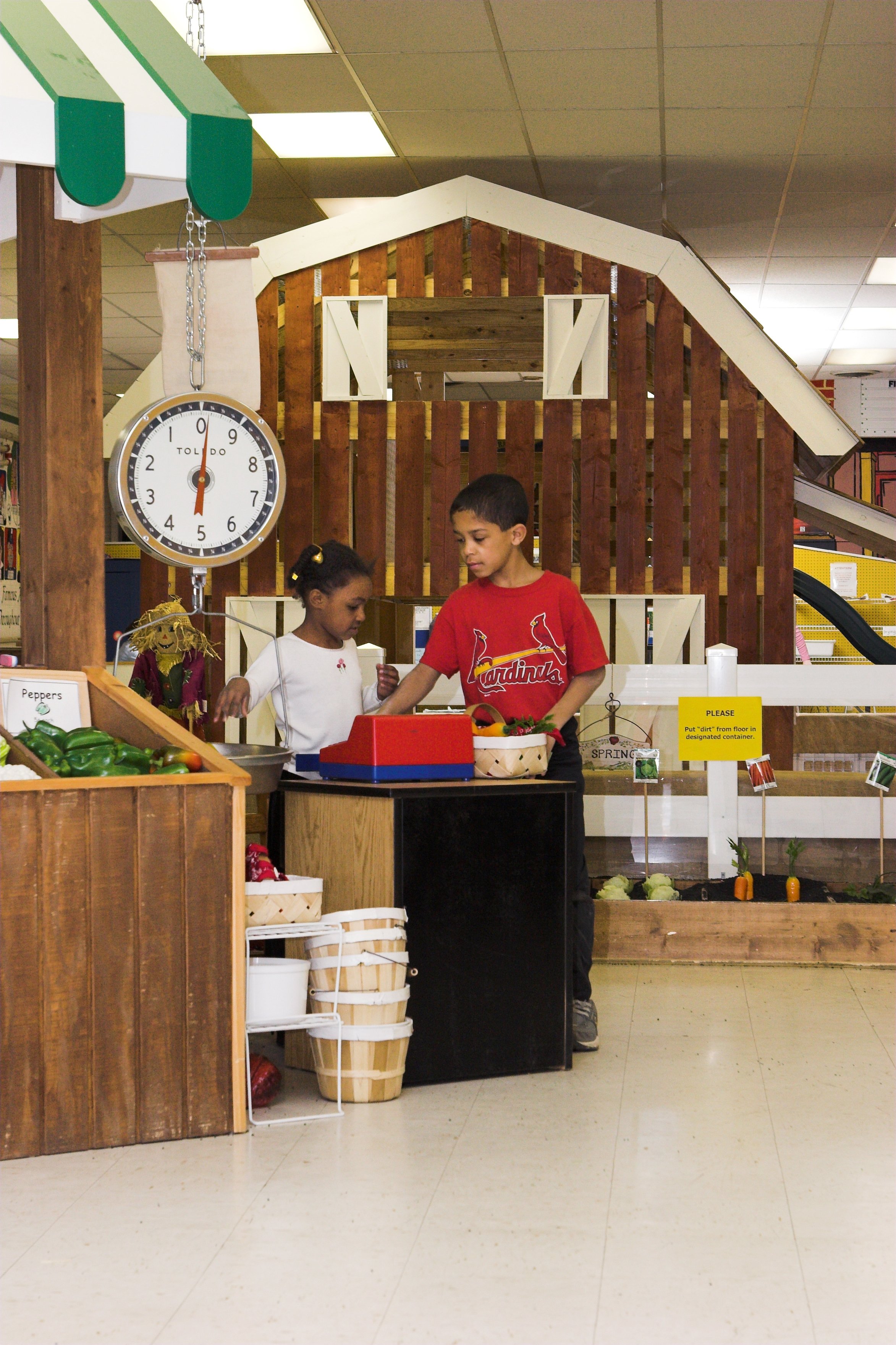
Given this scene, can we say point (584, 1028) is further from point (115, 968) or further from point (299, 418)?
point (299, 418)

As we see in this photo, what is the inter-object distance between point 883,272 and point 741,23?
4.30 metres

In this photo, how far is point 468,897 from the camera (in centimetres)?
370

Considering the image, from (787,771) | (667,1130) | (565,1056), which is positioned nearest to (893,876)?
(787,771)

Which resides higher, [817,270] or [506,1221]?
[817,270]

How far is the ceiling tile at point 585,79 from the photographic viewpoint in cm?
614

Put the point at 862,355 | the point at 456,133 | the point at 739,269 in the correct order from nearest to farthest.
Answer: the point at 456,133
the point at 739,269
the point at 862,355

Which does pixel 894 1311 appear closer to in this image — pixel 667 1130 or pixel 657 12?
pixel 667 1130

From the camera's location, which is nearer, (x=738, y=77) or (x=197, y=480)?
(x=197, y=480)

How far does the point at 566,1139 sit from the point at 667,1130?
252 mm

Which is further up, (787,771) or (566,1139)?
(787,771)

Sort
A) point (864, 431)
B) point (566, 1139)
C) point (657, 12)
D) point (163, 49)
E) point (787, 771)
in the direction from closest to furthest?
1. point (566, 1139)
2. point (163, 49)
3. point (657, 12)
4. point (787, 771)
5. point (864, 431)

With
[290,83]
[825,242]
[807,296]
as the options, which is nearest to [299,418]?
[290,83]

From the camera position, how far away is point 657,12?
569 cm

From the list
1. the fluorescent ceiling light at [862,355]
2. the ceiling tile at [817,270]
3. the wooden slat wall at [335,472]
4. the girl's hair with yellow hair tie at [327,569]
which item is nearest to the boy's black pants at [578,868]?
the girl's hair with yellow hair tie at [327,569]
